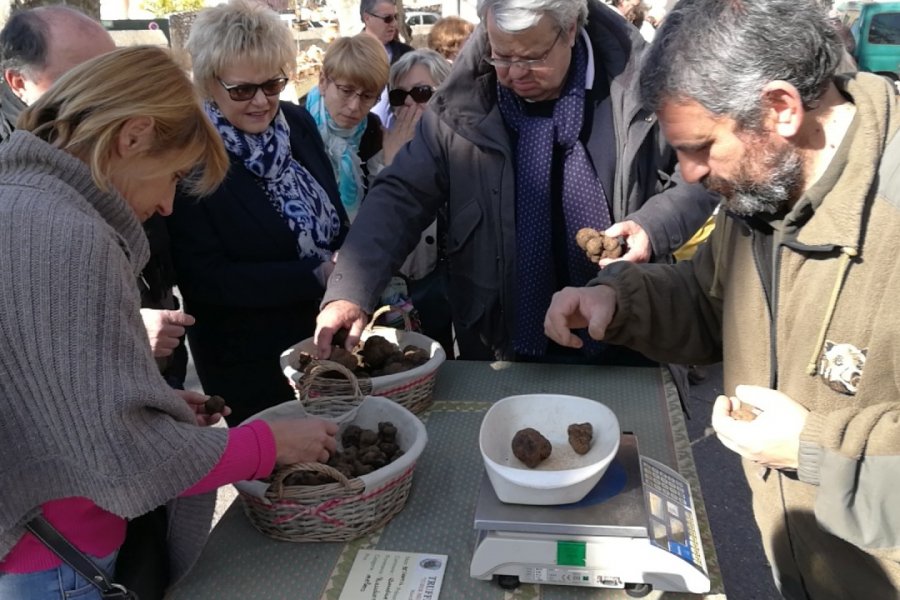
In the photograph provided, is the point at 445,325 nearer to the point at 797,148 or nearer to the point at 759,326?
the point at 759,326

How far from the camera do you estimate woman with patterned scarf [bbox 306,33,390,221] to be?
10.9ft

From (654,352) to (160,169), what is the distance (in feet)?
4.01

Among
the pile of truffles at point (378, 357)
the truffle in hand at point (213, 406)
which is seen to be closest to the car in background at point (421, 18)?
the pile of truffles at point (378, 357)

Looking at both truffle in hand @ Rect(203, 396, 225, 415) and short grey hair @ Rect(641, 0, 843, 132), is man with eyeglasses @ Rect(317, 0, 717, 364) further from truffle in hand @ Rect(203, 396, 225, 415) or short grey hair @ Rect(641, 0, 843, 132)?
short grey hair @ Rect(641, 0, 843, 132)

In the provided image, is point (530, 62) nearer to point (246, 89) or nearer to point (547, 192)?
point (547, 192)

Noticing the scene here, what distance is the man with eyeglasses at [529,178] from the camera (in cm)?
214

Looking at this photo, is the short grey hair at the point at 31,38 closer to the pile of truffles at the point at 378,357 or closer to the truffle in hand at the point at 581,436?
the pile of truffles at the point at 378,357

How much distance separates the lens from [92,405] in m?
1.15

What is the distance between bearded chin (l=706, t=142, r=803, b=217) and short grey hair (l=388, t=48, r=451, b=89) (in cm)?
231

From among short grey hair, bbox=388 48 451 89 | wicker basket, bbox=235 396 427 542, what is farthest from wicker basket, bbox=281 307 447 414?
short grey hair, bbox=388 48 451 89

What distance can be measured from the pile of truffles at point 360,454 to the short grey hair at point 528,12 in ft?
3.84

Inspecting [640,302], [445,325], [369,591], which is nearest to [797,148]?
[640,302]

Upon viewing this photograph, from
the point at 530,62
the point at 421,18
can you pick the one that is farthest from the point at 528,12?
the point at 421,18

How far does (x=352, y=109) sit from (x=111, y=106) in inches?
83.2
